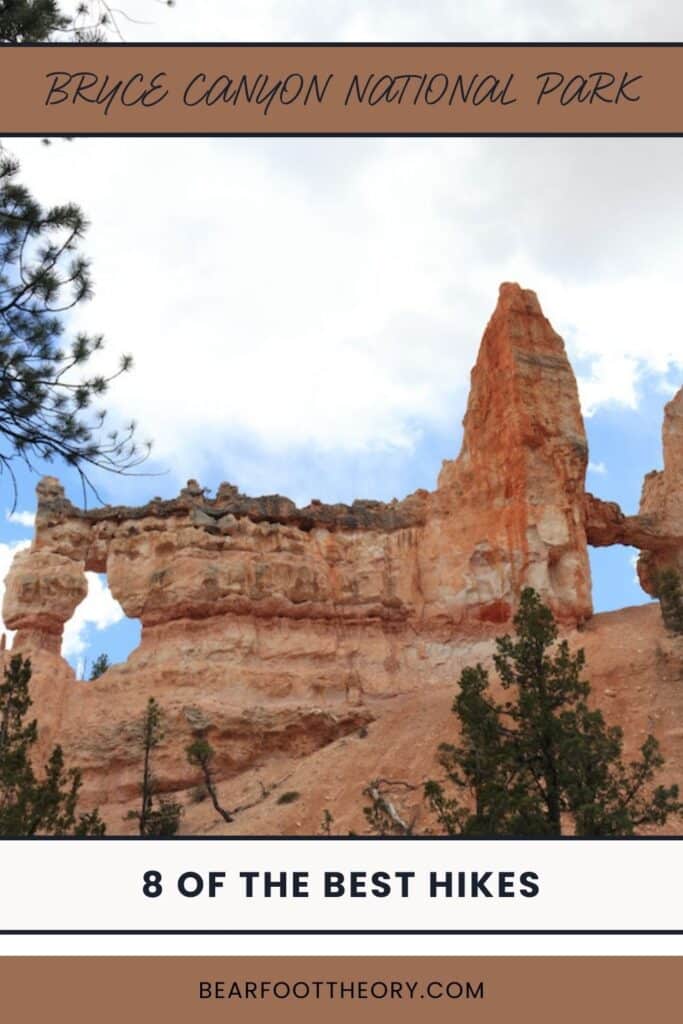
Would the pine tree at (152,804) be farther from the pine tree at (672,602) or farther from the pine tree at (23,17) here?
the pine tree at (23,17)

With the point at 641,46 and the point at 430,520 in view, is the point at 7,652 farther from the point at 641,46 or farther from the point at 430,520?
the point at 641,46

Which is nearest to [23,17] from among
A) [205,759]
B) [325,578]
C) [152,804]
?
[205,759]

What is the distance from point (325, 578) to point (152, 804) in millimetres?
12812

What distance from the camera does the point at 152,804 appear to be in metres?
32.3

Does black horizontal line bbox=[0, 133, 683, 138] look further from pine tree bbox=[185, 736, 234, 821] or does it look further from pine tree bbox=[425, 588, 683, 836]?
pine tree bbox=[185, 736, 234, 821]

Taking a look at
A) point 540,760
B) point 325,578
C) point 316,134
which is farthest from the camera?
point 325,578

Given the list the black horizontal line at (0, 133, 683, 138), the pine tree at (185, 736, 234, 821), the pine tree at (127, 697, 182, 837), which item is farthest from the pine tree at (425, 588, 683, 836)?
the pine tree at (127, 697, 182, 837)

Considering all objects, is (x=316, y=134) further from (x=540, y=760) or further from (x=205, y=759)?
(x=205, y=759)

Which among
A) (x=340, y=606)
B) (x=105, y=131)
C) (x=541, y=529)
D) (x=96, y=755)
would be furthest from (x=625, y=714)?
(x=105, y=131)

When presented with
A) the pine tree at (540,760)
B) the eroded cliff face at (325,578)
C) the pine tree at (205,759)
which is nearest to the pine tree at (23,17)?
the pine tree at (540,760)

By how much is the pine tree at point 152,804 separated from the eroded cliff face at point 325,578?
54 cm

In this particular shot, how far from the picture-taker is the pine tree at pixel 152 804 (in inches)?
1133

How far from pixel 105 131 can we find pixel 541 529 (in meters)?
32.8

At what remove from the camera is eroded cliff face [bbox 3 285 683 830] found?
36594mm
